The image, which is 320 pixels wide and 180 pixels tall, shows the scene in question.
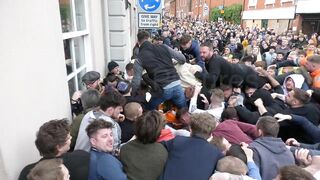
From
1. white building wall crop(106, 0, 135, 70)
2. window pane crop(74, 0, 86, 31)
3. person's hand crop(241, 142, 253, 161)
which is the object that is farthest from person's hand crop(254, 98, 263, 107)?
white building wall crop(106, 0, 135, 70)

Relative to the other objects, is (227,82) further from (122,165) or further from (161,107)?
(122,165)

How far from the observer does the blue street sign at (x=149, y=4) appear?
7555 millimetres

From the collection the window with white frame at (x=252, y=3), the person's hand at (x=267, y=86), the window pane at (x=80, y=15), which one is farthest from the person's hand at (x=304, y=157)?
the window with white frame at (x=252, y=3)

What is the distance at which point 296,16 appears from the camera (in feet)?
68.3

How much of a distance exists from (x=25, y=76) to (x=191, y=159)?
1471 mm

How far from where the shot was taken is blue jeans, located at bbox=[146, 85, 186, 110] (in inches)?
170

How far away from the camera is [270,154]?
2.78 metres

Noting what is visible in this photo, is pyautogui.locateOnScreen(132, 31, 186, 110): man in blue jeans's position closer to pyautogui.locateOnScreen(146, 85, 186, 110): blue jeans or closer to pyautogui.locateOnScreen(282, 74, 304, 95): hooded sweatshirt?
pyautogui.locateOnScreen(146, 85, 186, 110): blue jeans

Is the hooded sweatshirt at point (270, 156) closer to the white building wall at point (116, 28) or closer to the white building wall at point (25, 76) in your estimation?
the white building wall at point (25, 76)

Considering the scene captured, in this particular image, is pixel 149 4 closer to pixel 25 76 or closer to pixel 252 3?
pixel 25 76

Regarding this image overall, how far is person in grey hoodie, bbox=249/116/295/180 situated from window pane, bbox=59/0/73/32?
2.73 metres

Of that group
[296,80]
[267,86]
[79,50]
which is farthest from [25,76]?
[296,80]

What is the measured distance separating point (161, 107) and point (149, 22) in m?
3.60

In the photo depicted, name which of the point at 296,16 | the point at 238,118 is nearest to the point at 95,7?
the point at 238,118
